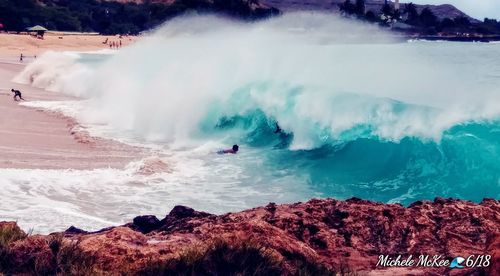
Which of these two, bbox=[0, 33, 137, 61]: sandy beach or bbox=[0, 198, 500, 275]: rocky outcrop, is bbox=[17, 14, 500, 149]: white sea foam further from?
bbox=[0, 33, 137, 61]: sandy beach

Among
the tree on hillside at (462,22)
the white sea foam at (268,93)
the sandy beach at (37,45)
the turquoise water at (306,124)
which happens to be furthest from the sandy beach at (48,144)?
the tree on hillside at (462,22)

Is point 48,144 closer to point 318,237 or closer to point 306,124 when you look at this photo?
point 306,124

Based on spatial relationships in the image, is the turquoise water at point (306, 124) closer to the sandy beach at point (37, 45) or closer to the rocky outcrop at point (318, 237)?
the rocky outcrop at point (318, 237)

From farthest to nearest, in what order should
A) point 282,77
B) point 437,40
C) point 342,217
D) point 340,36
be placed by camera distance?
point 437,40 < point 340,36 < point 282,77 < point 342,217

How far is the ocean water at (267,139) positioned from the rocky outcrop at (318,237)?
3.22 metres

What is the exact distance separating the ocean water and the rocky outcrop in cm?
322

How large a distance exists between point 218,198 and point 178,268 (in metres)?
6.02

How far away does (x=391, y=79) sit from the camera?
77.5 ft

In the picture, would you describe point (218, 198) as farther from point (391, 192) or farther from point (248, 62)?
point (248, 62)

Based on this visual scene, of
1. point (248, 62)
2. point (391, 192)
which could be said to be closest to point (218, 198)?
point (391, 192)

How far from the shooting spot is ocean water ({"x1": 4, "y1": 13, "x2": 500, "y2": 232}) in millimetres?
10398

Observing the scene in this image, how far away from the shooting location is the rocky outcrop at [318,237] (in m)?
4.87

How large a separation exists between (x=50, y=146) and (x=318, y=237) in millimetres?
10371

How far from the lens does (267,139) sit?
17188mm
